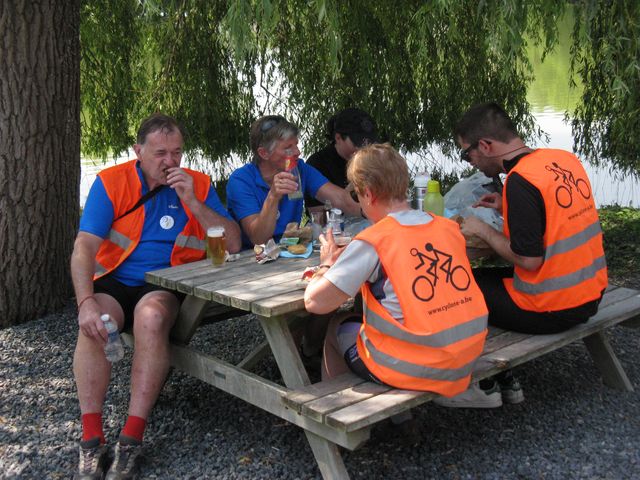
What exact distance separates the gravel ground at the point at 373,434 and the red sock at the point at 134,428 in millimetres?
170

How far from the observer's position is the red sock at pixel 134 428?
2.84 meters

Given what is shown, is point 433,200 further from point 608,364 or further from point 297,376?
point 297,376

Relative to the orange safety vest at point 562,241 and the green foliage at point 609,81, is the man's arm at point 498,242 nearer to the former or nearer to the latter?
the orange safety vest at point 562,241

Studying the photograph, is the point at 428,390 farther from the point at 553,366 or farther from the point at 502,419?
the point at 553,366

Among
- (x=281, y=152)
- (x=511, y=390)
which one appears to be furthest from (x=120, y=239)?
(x=511, y=390)

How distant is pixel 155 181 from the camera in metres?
3.45

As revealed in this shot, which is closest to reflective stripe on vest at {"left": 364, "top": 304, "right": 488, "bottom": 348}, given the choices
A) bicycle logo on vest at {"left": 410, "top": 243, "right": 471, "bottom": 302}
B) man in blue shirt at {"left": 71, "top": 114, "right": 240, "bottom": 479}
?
bicycle logo on vest at {"left": 410, "top": 243, "right": 471, "bottom": 302}

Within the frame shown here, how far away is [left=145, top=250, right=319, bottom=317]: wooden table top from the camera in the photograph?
8.73 ft

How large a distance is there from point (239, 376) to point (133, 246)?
0.83 metres

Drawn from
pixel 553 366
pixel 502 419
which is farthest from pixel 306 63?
pixel 502 419

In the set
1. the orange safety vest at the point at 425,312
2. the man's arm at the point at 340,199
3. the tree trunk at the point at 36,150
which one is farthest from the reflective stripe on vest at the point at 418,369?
the tree trunk at the point at 36,150

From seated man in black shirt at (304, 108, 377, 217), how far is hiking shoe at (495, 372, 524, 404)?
1.59 meters

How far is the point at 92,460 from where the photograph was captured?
2.80m

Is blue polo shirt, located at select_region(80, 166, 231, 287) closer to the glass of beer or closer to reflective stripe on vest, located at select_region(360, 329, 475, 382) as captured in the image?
the glass of beer
